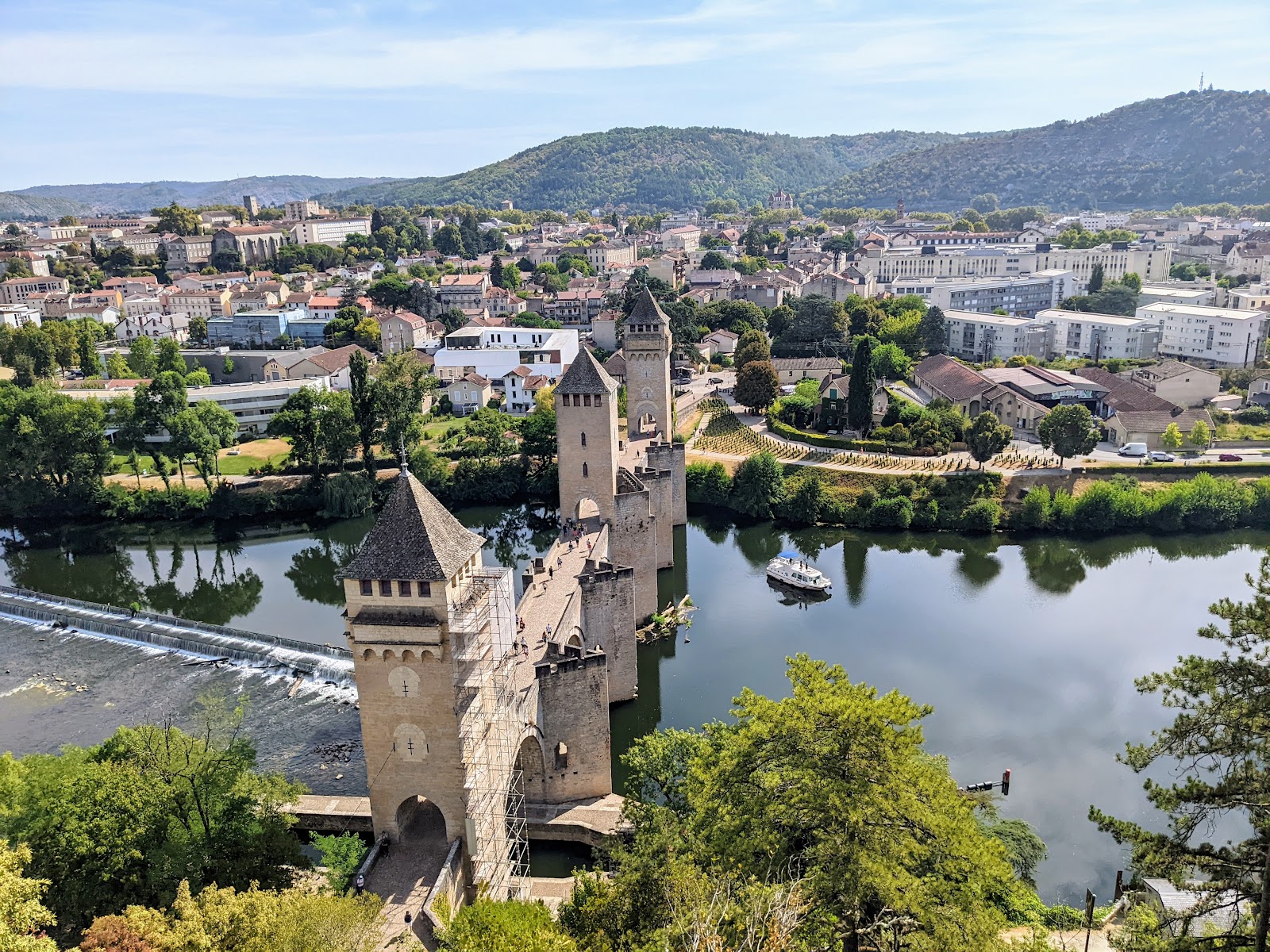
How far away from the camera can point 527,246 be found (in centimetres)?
12850

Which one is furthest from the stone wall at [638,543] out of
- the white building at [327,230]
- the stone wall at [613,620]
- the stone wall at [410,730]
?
the white building at [327,230]

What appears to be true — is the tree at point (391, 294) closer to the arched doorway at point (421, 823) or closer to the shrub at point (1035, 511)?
the shrub at point (1035, 511)

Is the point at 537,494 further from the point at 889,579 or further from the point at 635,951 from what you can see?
the point at 635,951

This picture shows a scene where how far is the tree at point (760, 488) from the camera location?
157ft

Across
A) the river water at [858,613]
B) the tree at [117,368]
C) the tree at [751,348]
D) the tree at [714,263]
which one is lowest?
the river water at [858,613]

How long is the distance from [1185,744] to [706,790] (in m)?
8.59

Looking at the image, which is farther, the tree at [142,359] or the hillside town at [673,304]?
the tree at [142,359]

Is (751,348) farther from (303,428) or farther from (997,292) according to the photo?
(303,428)

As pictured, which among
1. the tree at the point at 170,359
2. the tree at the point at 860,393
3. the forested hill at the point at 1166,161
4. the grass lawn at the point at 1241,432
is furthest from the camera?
the forested hill at the point at 1166,161

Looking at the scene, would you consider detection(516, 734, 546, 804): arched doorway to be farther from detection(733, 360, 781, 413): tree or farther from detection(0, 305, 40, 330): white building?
detection(0, 305, 40, 330): white building

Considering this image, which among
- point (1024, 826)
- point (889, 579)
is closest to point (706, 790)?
point (1024, 826)

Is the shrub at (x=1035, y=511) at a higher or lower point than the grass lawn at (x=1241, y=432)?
lower

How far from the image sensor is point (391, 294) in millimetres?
89062

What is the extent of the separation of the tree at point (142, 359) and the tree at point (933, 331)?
6218cm
